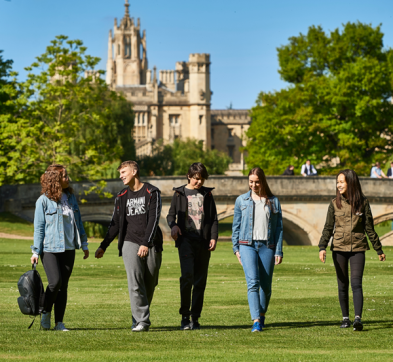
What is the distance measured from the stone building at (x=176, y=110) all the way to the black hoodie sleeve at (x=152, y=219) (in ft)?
305

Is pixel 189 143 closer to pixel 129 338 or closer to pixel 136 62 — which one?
pixel 136 62

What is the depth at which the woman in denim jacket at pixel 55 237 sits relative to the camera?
756 centimetres

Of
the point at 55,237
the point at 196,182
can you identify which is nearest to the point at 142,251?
the point at 55,237

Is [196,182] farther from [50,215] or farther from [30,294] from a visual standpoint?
[30,294]

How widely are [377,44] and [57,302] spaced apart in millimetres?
38516

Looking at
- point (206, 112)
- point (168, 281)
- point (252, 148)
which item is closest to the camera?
point (168, 281)

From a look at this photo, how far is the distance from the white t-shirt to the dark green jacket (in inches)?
100

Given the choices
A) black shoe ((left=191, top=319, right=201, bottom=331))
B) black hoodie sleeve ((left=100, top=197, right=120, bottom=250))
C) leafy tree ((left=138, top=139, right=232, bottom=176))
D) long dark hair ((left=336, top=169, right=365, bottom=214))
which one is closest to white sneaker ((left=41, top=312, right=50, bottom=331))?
black hoodie sleeve ((left=100, top=197, right=120, bottom=250))

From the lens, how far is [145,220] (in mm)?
7656

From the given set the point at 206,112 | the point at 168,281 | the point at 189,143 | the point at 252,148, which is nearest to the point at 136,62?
the point at 206,112

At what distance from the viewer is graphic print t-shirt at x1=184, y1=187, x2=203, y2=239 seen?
7.95 metres

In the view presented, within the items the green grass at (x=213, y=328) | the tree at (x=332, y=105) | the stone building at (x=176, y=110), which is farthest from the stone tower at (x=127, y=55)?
the green grass at (x=213, y=328)

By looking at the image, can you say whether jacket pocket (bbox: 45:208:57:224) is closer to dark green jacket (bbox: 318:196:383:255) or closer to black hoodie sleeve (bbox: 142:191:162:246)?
black hoodie sleeve (bbox: 142:191:162:246)

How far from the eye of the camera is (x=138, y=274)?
764 centimetres
